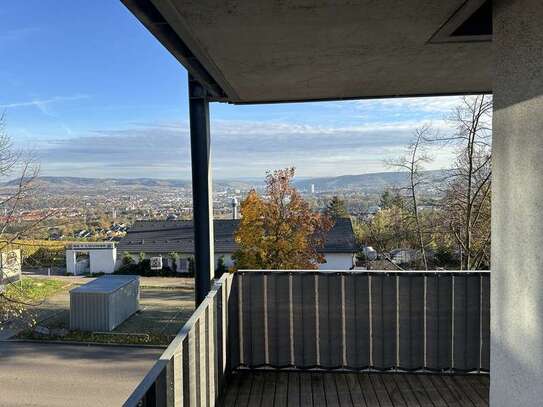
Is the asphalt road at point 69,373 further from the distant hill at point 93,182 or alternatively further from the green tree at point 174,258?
the green tree at point 174,258

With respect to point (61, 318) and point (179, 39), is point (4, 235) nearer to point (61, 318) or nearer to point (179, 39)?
point (61, 318)

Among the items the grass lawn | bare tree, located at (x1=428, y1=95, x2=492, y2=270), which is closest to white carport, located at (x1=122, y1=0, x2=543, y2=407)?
bare tree, located at (x1=428, y1=95, x2=492, y2=270)

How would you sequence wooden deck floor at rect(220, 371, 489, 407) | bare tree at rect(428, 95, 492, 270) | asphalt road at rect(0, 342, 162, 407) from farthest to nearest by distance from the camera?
1. asphalt road at rect(0, 342, 162, 407)
2. bare tree at rect(428, 95, 492, 270)
3. wooden deck floor at rect(220, 371, 489, 407)

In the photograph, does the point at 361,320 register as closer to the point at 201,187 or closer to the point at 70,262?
the point at 201,187

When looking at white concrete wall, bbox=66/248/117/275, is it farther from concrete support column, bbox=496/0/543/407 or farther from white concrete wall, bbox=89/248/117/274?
concrete support column, bbox=496/0/543/407

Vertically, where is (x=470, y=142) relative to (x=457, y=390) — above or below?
above

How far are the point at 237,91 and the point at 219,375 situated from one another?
183 centimetres

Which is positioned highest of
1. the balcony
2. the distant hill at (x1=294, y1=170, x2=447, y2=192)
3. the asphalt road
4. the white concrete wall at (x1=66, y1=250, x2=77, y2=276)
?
the distant hill at (x1=294, y1=170, x2=447, y2=192)

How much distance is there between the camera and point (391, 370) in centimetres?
286

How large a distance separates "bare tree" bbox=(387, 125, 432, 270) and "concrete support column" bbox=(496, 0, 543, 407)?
8.25 m

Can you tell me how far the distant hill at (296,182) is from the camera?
10.1m

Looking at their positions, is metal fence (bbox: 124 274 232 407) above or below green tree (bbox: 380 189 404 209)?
below

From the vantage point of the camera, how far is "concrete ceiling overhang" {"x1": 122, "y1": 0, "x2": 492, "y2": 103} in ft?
4.92

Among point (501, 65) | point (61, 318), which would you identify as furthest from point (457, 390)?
point (61, 318)
